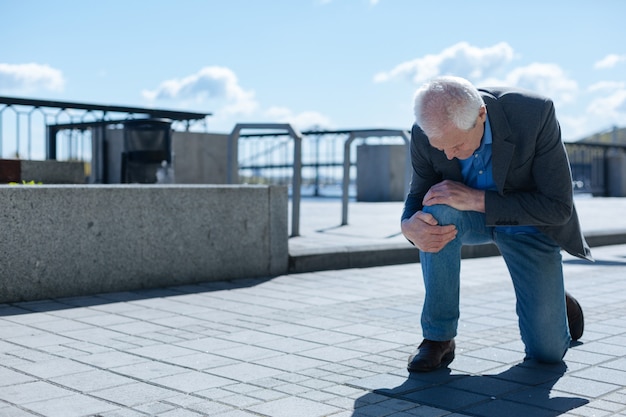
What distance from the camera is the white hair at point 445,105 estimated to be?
11.1ft

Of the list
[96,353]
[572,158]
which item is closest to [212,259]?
[96,353]

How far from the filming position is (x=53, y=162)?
351 inches

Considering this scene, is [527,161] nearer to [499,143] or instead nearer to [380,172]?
[499,143]

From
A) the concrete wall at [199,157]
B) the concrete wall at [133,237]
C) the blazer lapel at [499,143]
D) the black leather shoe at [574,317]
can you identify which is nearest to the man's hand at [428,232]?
the blazer lapel at [499,143]

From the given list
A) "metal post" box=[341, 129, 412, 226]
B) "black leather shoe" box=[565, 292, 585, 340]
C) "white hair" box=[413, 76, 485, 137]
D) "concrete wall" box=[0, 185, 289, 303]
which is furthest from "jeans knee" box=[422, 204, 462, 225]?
"metal post" box=[341, 129, 412, 226]

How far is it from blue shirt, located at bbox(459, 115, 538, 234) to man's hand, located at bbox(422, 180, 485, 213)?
0.38 feet

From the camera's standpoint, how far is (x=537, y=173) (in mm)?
3680

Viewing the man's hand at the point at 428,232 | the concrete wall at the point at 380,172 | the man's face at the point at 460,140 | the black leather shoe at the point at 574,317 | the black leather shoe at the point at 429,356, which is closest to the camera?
the man's face at the point at 460,140

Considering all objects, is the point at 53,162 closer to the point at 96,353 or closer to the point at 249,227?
the point at 249,227

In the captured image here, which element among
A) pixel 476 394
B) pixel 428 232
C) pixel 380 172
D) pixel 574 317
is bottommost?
pixel 476 394

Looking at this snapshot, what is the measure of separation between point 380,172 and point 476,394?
15.8 meters

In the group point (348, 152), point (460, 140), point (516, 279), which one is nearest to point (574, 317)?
point (516, 279)

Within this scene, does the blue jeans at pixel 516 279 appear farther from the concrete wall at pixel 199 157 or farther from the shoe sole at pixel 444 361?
the concrete wall at pixel 199 157

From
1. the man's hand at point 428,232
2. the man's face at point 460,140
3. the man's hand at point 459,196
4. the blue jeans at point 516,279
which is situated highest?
the man's face at point 460,140
